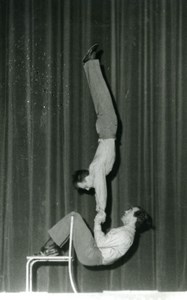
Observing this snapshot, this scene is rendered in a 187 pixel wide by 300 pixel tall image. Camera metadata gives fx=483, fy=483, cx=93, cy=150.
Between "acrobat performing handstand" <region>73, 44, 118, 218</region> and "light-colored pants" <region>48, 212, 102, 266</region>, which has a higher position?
"acrobat performing handstand" <region>73, 44, 118, 218</region>

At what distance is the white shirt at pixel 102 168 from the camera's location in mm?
4164

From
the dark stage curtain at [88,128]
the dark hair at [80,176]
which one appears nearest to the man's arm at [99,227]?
the dark hair at [80,176]

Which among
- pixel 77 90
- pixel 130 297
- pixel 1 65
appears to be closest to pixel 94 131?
pixel 77 90

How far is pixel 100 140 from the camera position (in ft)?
14.3

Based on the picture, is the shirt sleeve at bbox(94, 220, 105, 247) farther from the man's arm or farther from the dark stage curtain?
the dark stage curtain

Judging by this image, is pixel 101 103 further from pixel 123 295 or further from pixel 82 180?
pixel 123 295

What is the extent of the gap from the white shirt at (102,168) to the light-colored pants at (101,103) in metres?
0.09

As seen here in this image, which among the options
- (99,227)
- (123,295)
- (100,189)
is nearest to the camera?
(99,227)

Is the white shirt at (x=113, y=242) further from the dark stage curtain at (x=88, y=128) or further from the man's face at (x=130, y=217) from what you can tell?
the dark stage curtain at (x=88, y=128)

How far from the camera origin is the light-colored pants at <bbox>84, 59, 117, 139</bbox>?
4324 millimetres

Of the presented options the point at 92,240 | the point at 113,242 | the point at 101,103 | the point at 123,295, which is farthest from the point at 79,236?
the point at 101,103

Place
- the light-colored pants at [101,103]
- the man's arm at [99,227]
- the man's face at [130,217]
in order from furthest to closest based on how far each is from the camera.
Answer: the light-colored pants at [101,103] < the man's face at [130,217] < the man's arm at [99,227]

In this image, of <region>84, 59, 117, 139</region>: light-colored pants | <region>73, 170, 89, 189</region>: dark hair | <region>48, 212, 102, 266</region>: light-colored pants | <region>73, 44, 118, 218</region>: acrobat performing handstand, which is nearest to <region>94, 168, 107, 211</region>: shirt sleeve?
<region>73, 44, 118, 218</region>: acrobat performing handstand

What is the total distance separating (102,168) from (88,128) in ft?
2.35
